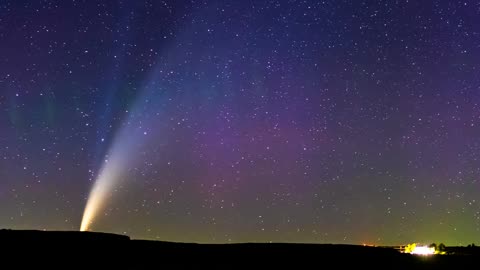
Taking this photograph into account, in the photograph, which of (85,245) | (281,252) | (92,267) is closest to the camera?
(92,267)

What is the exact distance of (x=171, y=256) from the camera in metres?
16.8

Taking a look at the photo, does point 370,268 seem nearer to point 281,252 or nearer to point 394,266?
point 394,266

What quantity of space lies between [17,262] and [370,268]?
1017 cm

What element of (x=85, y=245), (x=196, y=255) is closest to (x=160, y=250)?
(x=196, y=255)

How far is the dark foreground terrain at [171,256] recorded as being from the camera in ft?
47.3

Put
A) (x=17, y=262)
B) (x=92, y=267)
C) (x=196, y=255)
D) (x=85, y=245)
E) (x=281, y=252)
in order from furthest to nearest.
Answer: (x=281, y=252), (x=196, y=255), (x=85, y=245), (x=92, y=267), (x=17, y=262)

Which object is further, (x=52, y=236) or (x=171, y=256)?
(x=171, y=256)

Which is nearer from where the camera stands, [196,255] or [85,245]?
[85,245]

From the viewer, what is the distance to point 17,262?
44.9 ft

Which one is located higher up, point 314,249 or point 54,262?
point 314,249

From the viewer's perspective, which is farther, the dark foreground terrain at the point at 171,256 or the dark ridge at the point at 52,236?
the dark ridge at the point at 52,236

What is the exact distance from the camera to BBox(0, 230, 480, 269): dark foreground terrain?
14.4 metres

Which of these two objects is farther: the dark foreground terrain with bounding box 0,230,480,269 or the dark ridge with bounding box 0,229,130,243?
the dark ridge with bounding box 0,229,130,243

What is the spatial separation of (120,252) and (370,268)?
7653 mm
